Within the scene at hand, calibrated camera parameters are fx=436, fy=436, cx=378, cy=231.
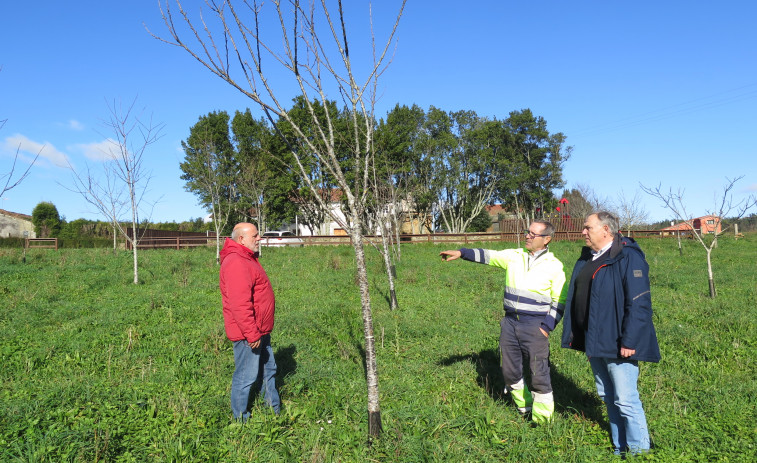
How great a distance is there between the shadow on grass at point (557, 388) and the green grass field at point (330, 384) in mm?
22

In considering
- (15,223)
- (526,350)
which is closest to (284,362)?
(526,350)

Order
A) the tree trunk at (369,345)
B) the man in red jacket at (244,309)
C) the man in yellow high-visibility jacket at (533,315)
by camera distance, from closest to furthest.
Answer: the tree trunk at (369,345), the man in red jacket at (244,309), the man in yellow high-visibility jacket at (533,315)

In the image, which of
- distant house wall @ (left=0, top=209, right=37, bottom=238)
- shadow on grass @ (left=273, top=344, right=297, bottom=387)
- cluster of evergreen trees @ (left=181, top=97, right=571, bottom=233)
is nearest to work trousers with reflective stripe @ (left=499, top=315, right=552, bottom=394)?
shadow on grass @ (left=273, top=344, right=297, bottom=387)

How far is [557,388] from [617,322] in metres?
1.75

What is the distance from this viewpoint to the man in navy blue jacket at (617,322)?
2.92 m

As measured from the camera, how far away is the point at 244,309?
3.41 meters

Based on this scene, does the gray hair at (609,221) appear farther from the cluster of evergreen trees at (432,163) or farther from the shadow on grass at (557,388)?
the cluster of evergreen trees at (432,163)

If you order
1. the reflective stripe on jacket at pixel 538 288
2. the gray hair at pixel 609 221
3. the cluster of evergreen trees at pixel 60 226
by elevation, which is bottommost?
the reflective stripe on jacket at pixel 538 288

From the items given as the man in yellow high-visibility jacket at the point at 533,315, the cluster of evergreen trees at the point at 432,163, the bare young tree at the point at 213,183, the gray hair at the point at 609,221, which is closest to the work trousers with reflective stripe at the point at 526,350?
the man in yellow high-visibility jacket at the point at 533,315

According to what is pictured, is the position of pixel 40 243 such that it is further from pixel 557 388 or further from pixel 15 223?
pixel 557 388

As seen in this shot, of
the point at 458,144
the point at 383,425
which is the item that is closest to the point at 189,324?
the point at 383,425

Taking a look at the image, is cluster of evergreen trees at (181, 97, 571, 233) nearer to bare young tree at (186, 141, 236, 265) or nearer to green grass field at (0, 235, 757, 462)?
bare young tree at (186, 141, 236, 265)

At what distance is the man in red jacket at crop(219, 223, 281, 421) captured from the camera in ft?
11.2

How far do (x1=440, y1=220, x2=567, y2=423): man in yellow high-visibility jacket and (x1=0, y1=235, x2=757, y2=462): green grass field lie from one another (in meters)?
0.24
